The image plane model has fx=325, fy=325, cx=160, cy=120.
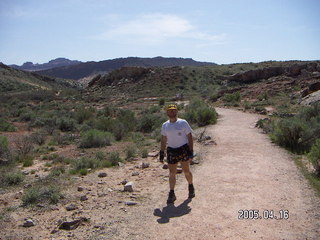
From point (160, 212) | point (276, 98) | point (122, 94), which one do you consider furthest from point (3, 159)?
point (122, 94)

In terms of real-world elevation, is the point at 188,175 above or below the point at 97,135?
above

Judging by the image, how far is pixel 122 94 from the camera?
153ft

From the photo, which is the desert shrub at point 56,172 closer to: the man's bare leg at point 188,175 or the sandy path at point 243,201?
the sandy path at point 243,201

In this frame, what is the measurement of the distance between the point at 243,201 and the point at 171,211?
53.3 inches

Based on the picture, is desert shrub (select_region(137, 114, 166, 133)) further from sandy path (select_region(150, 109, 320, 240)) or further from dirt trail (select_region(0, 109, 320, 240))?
dirt trail (select_region(0, 109, 320, 240))

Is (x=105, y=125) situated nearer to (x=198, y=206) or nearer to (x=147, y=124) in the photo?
(x=147, y=124)

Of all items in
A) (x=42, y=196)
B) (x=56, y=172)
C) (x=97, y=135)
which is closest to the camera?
(x=42, y=196)

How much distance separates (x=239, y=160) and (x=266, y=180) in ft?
6.38

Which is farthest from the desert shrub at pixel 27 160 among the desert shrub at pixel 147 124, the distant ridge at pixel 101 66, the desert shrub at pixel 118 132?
the distant ridge at pixel 101 66

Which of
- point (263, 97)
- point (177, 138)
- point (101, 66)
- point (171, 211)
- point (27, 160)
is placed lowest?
point (27, 160)

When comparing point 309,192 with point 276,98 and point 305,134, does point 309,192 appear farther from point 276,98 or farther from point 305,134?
point 276,98

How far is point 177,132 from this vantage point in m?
5.89

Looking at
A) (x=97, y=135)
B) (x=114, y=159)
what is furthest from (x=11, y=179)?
(x=97, y=135)

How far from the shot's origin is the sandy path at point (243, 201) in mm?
4801
